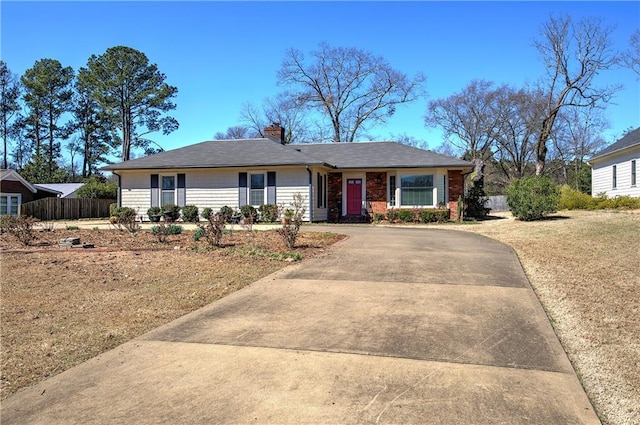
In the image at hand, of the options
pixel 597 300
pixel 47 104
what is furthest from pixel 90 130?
pixel 597 300

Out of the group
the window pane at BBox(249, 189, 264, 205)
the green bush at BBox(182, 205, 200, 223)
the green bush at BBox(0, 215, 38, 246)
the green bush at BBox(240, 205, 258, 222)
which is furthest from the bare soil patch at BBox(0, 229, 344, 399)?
the window pane at BBox(249, 189, 264, 205)

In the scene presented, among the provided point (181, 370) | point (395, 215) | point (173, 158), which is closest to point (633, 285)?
point (181, 370)

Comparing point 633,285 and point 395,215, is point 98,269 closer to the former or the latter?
point 633,285

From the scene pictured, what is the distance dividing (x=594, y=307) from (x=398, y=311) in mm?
2768

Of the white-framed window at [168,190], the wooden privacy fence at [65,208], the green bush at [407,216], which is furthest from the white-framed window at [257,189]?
the wooden privacy fence at [65,208]

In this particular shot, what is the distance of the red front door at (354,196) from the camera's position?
23016 millimetres

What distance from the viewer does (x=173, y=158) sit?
23844 mm

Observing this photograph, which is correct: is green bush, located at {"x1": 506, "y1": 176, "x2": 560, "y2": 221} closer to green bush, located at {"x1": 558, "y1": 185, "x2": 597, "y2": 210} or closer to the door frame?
green bush, located at {"x1": 558, "y1": 185, "x2": 597, "y2": 210}

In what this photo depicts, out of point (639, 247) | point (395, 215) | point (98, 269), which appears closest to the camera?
point (98, 269)

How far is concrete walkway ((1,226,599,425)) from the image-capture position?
3217mm

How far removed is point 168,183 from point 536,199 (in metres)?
17.4

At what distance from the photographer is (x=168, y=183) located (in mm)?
23172

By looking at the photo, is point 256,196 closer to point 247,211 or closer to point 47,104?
point 247,211

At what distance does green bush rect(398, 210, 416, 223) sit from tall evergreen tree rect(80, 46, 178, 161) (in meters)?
34.4
